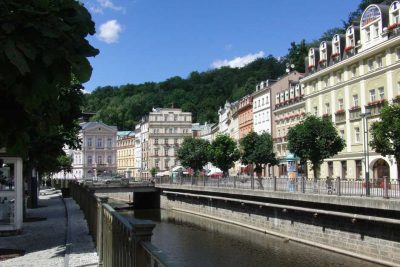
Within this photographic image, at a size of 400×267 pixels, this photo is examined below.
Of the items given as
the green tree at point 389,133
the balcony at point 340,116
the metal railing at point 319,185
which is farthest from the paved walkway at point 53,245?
the balcony at point 340,116

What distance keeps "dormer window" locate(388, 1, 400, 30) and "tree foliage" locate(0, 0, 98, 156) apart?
4139 cm

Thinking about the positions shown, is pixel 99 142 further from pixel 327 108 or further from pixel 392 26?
pixel 392 26

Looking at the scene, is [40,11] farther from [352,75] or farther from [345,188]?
[352,75]

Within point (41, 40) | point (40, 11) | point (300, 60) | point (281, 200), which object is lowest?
point (281, 200)

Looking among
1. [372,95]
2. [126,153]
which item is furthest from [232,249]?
[126,153]

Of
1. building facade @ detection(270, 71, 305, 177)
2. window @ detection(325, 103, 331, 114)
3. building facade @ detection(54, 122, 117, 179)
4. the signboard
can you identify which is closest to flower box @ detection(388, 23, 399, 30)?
the signboard

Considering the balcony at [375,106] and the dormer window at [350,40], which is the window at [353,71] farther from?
the balcony at [375,106]

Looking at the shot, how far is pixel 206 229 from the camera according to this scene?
3872cm

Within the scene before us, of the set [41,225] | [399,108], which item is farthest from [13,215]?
[399,108]

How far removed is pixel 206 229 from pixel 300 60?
54.8 metres

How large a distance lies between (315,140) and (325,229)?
12.6 meters

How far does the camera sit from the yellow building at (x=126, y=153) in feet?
461

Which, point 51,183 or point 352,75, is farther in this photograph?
point 51,183

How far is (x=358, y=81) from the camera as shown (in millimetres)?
46531
